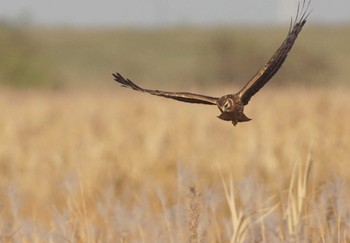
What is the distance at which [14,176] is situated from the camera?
9734mm

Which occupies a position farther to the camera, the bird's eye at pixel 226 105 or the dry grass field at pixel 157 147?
the dry grass field at pixel 157 147

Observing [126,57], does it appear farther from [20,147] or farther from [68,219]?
[68,219]

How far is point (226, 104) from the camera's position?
8.59ft

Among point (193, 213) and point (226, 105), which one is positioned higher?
point (226, 105)

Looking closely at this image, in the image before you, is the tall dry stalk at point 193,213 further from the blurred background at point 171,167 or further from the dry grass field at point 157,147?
the dry grass field at point 157,147

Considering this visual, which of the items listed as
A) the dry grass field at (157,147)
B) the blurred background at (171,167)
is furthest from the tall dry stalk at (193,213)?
the dry grass field at (157,147)

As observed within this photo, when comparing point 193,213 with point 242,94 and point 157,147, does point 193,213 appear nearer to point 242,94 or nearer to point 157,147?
point 242,94

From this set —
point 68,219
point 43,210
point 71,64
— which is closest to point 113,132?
point 43,210

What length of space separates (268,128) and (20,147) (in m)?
2.69

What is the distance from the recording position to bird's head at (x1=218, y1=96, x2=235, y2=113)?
2594mm

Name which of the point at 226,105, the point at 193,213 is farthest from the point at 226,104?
the point at 193,213

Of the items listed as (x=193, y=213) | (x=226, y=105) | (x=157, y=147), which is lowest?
(x=193, y=213)

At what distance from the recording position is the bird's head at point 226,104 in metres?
2.59

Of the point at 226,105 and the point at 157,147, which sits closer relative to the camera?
the point at 226,105
